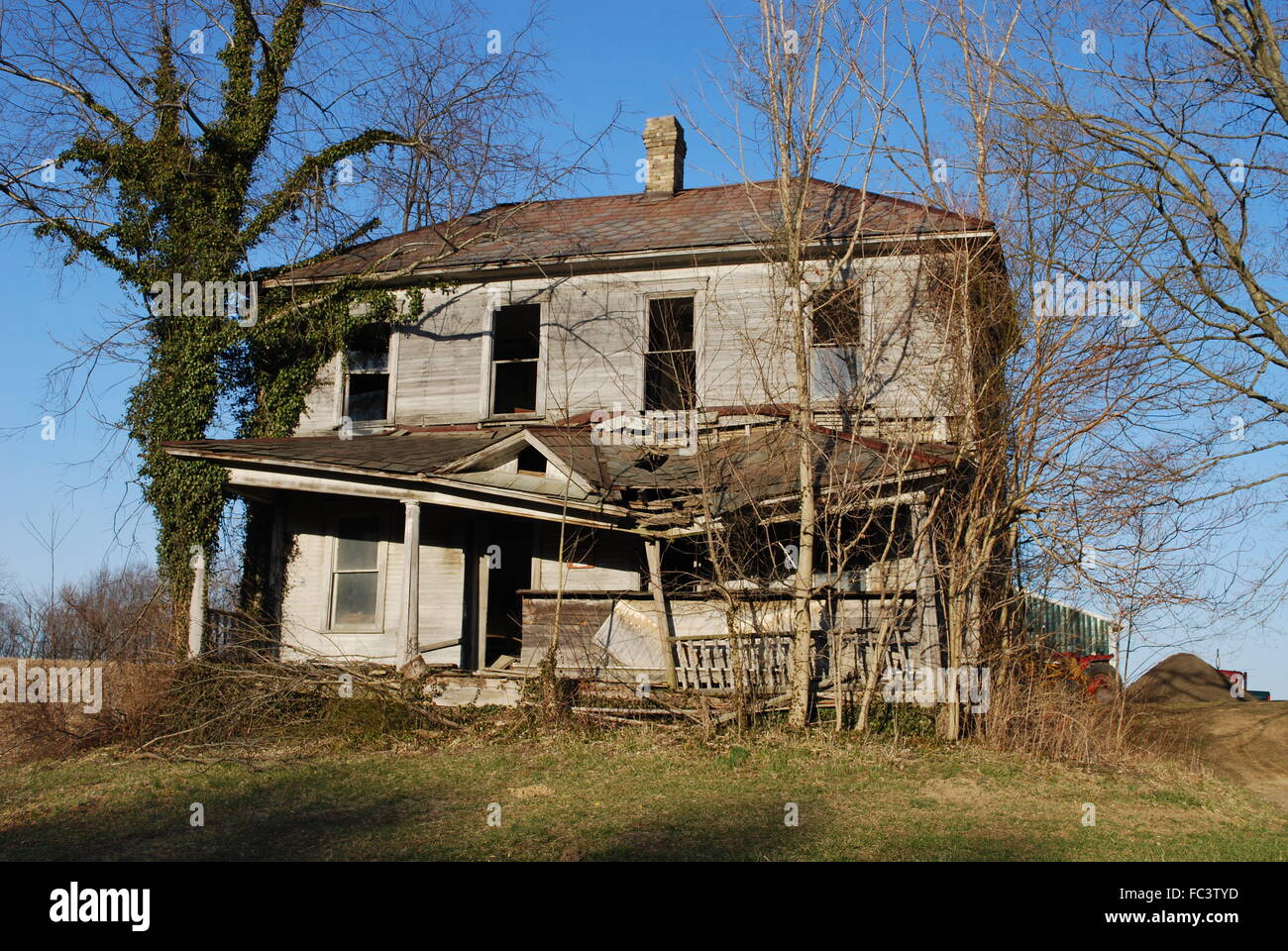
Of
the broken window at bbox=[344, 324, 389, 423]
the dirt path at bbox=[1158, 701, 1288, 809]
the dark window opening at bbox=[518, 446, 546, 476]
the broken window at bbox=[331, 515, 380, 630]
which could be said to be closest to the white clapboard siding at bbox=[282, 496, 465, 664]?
the broken window at bbox=[331, 515, 380, 630]

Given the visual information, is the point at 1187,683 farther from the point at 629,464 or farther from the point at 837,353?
the point at 629,464

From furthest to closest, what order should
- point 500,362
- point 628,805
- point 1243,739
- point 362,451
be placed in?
point 500,362, point 362,451, point 1243,739, point 628,805

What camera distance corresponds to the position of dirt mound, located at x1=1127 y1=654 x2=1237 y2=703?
20.1 m

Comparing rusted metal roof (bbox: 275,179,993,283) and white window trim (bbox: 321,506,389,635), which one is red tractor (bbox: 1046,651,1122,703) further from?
white window trim (bbox: 321,506,389,635)

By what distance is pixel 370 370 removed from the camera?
18.1 metres

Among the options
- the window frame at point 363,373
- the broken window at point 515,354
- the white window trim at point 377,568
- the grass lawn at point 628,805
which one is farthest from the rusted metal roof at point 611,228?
the grass lawn at point 628,805

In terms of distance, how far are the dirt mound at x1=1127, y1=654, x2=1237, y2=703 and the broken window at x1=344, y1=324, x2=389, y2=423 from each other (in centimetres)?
1390

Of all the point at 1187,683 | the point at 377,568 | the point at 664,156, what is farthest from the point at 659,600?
the point at 1187,683

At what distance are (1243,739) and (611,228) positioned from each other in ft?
38.3

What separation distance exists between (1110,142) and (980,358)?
4.70m
